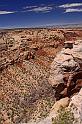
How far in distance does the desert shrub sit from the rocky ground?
5.41 meters

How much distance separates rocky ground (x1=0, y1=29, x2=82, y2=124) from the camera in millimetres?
36688

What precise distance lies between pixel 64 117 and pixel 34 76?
53.2 meters

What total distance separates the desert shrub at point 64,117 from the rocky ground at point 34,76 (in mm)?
5407

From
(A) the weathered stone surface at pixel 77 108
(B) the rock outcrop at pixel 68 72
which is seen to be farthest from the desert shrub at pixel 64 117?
(B) the rock outcrop at pixel 68 72

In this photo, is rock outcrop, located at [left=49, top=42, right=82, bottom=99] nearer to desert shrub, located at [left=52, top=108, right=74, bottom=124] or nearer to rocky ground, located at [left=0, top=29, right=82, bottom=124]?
rocky ground, located at [left=0, top=29, right=82, bottom=124]

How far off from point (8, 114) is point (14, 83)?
17989 millimetres

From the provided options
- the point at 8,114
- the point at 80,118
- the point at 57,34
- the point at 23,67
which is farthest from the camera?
the point at 57,34

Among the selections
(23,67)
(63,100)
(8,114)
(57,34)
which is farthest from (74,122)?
(57,34)

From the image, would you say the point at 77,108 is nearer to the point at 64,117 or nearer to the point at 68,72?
the point at 64,117

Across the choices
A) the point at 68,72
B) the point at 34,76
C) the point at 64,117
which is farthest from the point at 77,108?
the point at 34,76

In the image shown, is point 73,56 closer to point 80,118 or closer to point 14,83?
point 80,118

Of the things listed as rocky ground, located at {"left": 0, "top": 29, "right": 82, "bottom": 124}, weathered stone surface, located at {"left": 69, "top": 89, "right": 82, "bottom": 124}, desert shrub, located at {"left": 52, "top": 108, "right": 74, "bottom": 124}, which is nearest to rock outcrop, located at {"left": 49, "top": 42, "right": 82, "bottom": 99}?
rocky ground, located at {"left": 0, "top": 29, "right": 82, "bottom": 124}

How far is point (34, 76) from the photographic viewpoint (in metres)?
83.8

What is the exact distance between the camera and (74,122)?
29.5 metres
